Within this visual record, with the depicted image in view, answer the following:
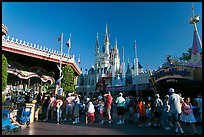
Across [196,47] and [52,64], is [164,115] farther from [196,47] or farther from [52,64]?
[52,64]

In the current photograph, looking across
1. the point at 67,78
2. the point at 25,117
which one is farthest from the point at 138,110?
the point at 67,78

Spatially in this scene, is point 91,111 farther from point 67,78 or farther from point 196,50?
point 67,78

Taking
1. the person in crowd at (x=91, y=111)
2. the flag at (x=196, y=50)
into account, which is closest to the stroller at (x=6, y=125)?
the person in crowd at (x=91, y=111)

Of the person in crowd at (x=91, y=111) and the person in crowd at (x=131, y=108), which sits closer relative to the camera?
the person in crowd at (x=91, y=111)

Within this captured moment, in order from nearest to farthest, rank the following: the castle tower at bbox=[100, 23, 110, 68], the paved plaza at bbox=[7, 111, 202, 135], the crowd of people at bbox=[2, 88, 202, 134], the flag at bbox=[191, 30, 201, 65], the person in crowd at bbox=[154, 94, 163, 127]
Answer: the paved plaza at bbox=[7, 111, 202, 135], the crowd of people at bbox=[2, 88, 202, 134], the person in crowd at bbox=[154, 94, 163, 127], the flag at bbox=[191, 30, 201, 65], the castle tower at bbox=[100, 23, 110, 68]

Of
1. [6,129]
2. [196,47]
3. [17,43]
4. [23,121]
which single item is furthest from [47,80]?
[196,47]

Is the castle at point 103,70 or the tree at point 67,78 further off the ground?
the castle at point 103,70

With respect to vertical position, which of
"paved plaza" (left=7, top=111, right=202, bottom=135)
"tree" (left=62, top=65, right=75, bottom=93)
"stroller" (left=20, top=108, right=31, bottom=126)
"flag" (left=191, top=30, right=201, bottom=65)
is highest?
"flag" (left=191, top=30, right=201, bottom=65)

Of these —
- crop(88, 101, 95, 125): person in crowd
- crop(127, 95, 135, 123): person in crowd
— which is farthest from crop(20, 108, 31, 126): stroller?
crop(127, 95, 135, 123): person in crowd

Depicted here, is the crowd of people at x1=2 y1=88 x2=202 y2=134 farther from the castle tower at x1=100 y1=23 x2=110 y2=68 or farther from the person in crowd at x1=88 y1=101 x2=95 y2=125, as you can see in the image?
the castle tower at x1=100 y1=23 x2=110 y2=68

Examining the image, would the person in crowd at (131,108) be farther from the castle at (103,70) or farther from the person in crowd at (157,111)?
the castle at (103,70)

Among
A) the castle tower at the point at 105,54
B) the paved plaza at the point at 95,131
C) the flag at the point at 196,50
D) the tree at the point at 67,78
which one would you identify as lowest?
the paved plaza at the point at 95,131

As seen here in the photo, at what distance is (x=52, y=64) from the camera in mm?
22172

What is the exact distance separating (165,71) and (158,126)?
7555mm
